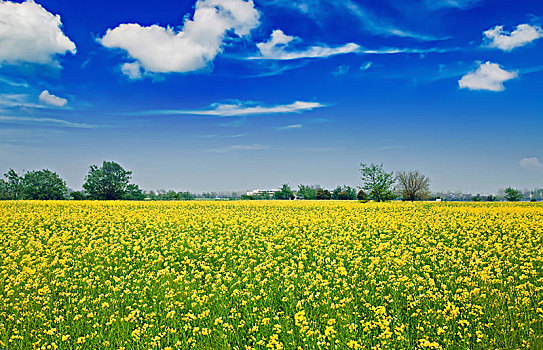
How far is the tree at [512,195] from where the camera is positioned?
72.9 meters

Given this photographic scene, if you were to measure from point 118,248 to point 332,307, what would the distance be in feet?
31.3

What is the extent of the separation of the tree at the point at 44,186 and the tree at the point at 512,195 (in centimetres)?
9728

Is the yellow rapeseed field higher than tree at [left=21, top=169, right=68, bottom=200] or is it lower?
lower

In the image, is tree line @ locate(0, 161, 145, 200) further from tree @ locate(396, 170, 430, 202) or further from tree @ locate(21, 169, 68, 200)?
tree @ locate(396, 170, 430, 202)

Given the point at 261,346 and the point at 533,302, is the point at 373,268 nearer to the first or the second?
the point at 533,302

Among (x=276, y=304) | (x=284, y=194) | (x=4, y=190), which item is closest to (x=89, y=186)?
(x=4, y=190)

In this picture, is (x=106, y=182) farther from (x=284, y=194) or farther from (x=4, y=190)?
(x=284, y=194)

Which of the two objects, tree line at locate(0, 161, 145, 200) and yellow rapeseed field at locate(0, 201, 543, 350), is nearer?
yellow rapeseed field at locate(0, 201, 543, 350)

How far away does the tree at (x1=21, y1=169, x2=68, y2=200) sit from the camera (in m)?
81.7

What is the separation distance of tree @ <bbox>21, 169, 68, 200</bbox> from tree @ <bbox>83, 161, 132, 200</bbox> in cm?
543

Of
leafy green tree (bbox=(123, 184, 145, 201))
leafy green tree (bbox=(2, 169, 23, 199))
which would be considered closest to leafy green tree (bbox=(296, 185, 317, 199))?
leafy green tree (bbox=(123, 184, 145, 201))

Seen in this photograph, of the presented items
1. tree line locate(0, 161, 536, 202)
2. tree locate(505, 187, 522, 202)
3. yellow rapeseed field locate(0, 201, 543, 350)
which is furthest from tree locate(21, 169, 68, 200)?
tree locate(505, 187, 522, 202)

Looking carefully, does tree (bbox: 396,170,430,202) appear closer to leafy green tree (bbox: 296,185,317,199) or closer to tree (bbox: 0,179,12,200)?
leafy green tree (bbox: 296,185,317,199)

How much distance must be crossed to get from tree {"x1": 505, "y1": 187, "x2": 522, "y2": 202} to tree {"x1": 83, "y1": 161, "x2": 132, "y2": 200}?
85973 mm
